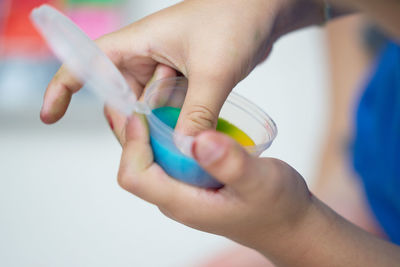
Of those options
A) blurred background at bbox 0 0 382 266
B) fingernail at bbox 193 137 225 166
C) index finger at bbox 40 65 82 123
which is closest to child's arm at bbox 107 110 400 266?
fingernail at bbox 193 137 225 166

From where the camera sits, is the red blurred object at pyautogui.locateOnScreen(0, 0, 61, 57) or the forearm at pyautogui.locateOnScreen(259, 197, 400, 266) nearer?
the forearm at pyautogui.locateOnScreen(259, 197, 400, 266)

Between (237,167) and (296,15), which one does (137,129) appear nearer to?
(237,167)

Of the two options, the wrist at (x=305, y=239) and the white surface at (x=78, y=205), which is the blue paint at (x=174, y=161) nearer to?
the wrist at (x=305, y=239)

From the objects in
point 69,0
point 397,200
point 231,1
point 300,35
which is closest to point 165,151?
point 231,1

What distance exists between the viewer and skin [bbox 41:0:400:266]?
43cm

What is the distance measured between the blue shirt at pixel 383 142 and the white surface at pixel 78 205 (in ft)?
0.57

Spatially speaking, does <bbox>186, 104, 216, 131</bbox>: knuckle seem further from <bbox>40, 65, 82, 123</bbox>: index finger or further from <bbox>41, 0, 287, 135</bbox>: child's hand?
<bbox>40, 65, 82, 123</bbox>: index finger

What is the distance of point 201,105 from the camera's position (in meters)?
0.48

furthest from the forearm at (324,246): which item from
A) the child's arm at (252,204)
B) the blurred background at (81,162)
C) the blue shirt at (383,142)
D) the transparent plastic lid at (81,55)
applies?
the blurred background at (81,162)

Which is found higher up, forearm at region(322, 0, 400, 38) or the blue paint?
forearm at region(322, 0, 400, 38)

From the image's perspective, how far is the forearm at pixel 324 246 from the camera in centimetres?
49

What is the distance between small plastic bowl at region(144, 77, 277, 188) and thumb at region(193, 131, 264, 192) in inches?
2.1

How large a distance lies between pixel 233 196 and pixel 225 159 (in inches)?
3.0

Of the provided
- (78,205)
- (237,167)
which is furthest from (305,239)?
(78,205)
